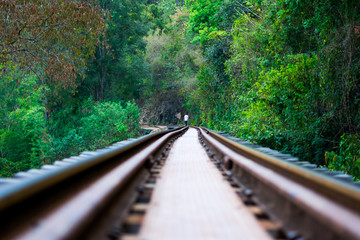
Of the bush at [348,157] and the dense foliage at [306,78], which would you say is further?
the dense foliage at [306,78]

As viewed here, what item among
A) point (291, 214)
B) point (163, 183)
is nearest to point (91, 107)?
point (163, 183)

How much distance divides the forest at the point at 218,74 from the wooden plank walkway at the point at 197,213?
5.33 meters

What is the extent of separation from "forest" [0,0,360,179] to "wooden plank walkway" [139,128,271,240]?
5.33 m

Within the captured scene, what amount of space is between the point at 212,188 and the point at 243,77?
15214 mm

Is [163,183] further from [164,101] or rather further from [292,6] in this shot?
[164,101]

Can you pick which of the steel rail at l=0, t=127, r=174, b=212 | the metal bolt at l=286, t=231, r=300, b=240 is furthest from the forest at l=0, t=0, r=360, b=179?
the steel rail at l=0, t=127, r=174, b=212

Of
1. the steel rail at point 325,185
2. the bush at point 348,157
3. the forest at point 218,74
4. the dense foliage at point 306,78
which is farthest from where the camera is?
the forest at point 218,74

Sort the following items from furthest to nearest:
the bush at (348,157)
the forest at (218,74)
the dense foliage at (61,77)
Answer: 1. the dense foliage at (61,77)
2. the forest at (218,74)
3. the bush at (348,157)

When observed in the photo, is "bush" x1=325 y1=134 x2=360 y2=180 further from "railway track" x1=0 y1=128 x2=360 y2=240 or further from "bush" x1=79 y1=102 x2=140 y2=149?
"bush" x1=79 y1=102 x2=140 y2=149

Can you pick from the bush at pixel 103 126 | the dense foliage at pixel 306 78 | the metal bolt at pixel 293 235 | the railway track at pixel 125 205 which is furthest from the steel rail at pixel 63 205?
the bush at pixel 103 126

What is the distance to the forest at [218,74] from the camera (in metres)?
8.93

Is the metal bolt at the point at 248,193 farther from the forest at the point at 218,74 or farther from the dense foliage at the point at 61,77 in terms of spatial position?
the dense foliage at the point at 61,77

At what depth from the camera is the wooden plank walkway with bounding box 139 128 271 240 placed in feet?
7.03

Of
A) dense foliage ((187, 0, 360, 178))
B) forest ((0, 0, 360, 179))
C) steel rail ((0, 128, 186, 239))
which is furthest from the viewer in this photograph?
forest ((0, 0, 360, 179))
